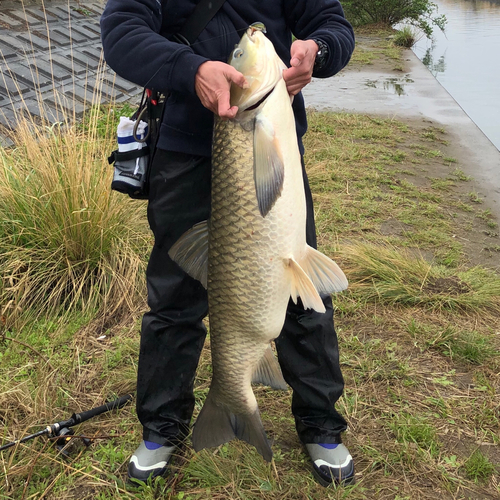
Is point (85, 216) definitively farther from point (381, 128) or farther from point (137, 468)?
point (381, 128)

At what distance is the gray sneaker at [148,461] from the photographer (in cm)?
216

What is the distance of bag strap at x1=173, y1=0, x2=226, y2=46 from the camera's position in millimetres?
1838

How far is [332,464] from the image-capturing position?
Result: 215 cm

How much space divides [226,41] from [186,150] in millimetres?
410

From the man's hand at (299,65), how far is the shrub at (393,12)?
16.7 m

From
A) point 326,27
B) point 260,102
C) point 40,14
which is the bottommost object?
point 40,14

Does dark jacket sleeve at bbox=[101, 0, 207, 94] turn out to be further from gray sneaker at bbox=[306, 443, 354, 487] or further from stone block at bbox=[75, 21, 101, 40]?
stone block at bbox=[75, 21, 101, 40]

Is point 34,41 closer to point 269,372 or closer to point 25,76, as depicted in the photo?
point 25,76

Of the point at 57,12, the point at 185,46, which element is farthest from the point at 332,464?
the point at 57,12

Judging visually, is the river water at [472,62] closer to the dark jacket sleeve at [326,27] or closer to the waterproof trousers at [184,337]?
the dark jacket sleeve at [326,27]

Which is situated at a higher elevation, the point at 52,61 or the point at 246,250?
the point at 246,250

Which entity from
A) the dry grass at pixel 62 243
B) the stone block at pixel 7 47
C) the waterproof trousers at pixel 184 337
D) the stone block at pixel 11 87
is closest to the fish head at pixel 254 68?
the waterproof trousers at pixel 184 337

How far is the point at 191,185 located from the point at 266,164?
0.46 metres

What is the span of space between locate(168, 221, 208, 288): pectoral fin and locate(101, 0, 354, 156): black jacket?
0.31 meters
